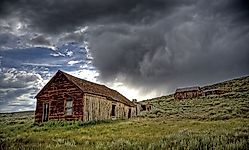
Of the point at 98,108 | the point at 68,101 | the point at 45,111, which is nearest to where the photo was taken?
the point at 68,101

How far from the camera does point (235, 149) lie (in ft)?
28.5

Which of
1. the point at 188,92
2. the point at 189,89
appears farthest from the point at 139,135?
the point at 189,89

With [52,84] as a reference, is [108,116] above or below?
below

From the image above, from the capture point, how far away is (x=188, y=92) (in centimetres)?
8919

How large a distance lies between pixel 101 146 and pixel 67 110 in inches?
980

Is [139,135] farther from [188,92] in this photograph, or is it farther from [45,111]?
[188,92]

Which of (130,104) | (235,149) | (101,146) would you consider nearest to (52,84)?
(130,104)

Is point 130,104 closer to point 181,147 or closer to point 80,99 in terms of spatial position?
point 80,99

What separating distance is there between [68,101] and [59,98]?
1208mm

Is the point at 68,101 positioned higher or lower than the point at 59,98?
lower

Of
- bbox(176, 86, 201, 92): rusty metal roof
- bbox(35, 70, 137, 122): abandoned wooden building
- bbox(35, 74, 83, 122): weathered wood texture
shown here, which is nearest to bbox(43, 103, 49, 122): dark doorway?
bbox(35, 70, 137, 122): abandoned wooden building

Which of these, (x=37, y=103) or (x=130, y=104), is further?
(x=130, y=104)

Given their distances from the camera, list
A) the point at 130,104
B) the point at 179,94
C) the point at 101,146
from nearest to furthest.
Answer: the point at 101,146 < the point at 130,104 < the point at 179,94

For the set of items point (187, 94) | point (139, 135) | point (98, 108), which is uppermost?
point (187, 94)
